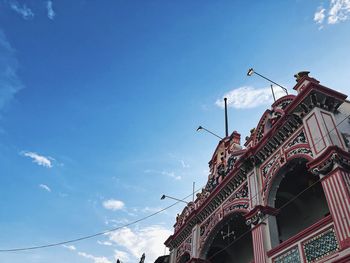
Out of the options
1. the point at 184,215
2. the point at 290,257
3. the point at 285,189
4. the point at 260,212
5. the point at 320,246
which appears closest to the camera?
the point at 320,246

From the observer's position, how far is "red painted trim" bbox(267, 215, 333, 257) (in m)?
7.64

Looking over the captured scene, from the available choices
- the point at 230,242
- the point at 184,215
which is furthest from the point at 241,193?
the point at 184,215

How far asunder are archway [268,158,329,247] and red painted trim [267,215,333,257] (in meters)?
1.59

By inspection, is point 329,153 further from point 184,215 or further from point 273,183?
point 184,215

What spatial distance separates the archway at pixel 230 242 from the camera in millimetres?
13227

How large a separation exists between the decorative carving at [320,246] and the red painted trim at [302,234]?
6.7 inches

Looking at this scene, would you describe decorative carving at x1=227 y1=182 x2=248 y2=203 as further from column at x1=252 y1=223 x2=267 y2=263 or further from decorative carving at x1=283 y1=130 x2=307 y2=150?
decorative carving at x1=283 y1=130 x2=307 y2=150

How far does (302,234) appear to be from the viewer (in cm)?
824

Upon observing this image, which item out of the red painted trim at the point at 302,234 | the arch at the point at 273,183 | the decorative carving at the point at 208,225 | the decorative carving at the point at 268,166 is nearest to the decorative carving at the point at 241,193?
the decorative carving at the point at 268,166

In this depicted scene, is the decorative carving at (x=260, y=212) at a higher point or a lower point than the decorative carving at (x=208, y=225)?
lower

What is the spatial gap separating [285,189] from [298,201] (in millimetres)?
600

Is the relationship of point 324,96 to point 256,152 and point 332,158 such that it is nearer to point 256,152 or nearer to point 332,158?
point 332,158

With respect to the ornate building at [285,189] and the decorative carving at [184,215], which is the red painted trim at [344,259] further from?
the decorative carving at [184,215]

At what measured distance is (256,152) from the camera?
1127 centimetres
